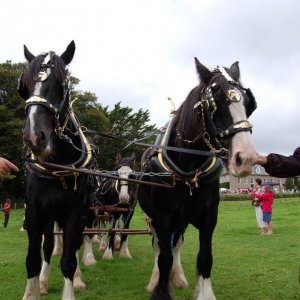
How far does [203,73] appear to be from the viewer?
5008 mm

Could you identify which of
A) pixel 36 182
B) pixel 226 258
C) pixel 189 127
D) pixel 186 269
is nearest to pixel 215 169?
pixel 189 127

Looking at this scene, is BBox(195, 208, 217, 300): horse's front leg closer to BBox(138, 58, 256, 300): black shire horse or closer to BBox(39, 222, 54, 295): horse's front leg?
BBox(138, 58, 256, 300): black shire horse

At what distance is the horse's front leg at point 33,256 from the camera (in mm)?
5422

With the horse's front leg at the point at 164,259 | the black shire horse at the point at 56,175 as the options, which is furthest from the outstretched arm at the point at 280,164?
the black shire horse at the point at 56,175

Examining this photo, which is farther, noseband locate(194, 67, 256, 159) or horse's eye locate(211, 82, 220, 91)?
horse's eye locate(211, 82, 220, 91)

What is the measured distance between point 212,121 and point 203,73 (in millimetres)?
662

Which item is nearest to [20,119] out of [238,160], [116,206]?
[116,206]

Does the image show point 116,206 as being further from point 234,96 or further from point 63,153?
point 234,96

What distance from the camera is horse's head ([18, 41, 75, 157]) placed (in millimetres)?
4395

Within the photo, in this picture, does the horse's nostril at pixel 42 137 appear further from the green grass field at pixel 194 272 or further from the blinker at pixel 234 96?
the green grass field at pixel 194 272

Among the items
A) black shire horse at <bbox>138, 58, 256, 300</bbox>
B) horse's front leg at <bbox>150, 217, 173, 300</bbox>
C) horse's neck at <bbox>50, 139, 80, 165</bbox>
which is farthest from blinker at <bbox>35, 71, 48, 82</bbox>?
horse's front leg at <bbox>150, 217, 173, 300</bbox>

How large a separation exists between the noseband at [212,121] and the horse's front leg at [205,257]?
3.69 feet

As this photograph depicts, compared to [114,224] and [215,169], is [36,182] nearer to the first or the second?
[215,169]

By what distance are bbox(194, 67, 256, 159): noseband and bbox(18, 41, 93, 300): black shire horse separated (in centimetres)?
157
